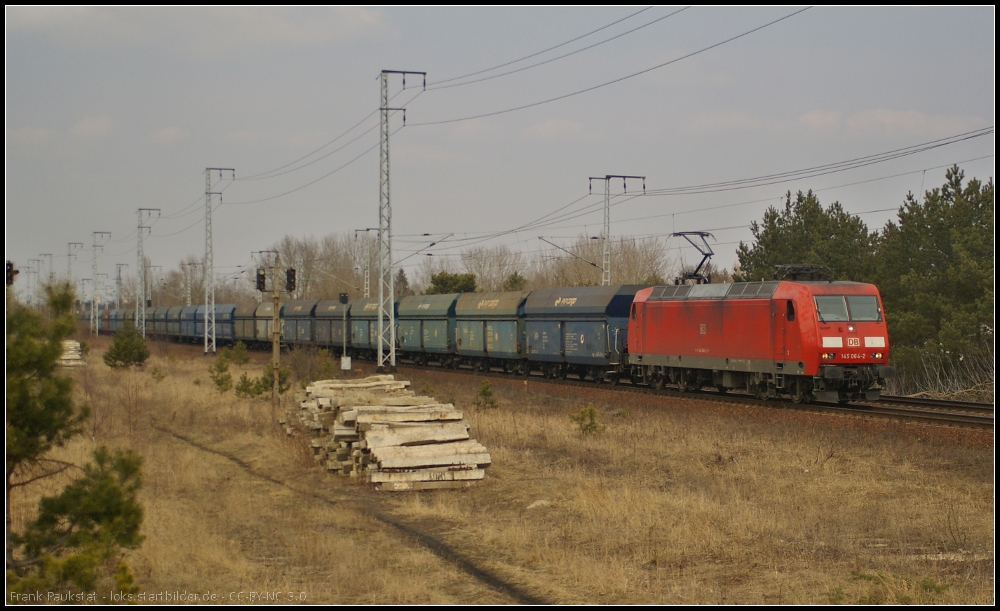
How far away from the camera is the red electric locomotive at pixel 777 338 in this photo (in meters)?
21.2

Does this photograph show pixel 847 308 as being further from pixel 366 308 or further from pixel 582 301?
pixel 366 308

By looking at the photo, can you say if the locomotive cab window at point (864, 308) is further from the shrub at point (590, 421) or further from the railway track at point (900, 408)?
the shrub at point (590, 421)

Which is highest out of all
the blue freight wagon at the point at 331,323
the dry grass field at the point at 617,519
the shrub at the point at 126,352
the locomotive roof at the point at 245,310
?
the locomotive roof at the point at 245,310

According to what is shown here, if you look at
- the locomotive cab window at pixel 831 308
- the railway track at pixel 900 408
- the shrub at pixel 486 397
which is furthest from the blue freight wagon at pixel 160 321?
the locomotive cab window at pixel 831 308

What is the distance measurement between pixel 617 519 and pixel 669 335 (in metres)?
14.8

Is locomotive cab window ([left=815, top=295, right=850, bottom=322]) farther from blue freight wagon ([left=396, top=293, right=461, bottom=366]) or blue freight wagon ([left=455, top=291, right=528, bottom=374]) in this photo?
blue freight wagon ([left=396, top=293, right=461, bottom=366])

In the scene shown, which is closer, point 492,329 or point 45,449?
point 45,449

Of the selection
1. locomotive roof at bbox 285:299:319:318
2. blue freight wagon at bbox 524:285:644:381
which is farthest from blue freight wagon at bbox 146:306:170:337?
blue freight wagon at bbox 524:285:644:381

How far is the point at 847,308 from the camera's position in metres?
21.6

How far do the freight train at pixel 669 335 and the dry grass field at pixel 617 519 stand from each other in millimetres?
2014

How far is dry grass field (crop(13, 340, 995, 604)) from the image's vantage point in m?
9.41

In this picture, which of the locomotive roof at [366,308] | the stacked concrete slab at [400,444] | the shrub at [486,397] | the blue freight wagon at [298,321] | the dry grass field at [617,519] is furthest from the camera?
the blue freight wagon at [298,321]

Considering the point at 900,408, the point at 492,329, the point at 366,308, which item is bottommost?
the point at 900,408

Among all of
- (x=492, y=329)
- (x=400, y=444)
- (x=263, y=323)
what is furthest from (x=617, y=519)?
(x=263, y=323)
